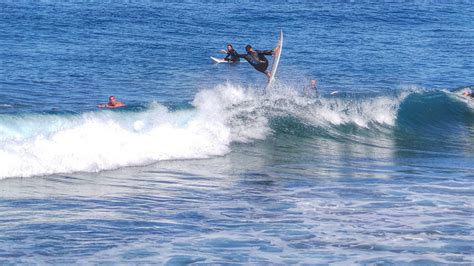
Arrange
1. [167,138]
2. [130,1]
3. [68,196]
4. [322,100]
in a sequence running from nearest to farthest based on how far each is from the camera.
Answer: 1. [68,196]
2. [167,138]
3. [322,100]
4. [130,1]

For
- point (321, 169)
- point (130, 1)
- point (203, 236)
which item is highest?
point (130, 1)

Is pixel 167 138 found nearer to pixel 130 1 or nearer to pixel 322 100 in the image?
pixel 322 100

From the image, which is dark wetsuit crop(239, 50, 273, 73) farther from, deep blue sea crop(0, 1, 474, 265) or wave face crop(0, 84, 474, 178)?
deep blue sea crop(0, 1, 474, 265)

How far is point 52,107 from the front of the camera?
28672mm

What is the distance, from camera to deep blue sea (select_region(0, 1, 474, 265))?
47.0 ft

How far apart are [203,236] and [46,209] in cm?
348

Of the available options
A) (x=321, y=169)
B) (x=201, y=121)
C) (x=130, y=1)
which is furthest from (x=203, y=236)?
(x=130, y=1)

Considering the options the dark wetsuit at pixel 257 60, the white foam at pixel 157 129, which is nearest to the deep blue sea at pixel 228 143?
the white foam at pixel 157 129

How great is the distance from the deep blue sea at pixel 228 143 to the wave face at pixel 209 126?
0.07 metres

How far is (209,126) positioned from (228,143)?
802mm

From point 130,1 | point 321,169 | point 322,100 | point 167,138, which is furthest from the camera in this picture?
point 130,1

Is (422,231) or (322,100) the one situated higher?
(322,100)

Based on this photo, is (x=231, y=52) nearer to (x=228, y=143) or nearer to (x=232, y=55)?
(x=232, y=55)

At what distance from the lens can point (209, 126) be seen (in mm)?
25406
